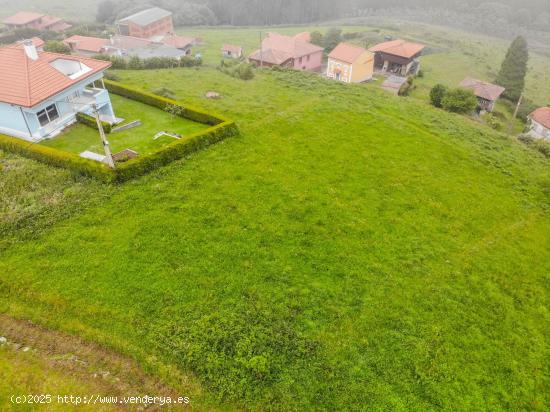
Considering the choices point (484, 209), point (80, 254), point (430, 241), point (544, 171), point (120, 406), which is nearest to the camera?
point (120, 406)

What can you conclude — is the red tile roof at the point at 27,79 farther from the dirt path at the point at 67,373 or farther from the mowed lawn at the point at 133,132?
the dirt path at the point at 67,373

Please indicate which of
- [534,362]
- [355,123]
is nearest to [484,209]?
[534,362]

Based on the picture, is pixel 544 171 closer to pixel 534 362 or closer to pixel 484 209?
pixel 484 209

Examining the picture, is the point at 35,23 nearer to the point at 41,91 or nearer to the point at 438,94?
the point at 41,91

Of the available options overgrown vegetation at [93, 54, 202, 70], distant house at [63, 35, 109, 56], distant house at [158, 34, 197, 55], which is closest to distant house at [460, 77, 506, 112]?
overgrown vegetation at [93, 54, 202, 70]

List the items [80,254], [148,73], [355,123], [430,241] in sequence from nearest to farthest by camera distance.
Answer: [80,254] → [430,241] → [355,123] → [148,73]

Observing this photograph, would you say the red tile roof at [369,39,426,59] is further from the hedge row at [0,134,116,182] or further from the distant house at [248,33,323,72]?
the hedge row at [0,134,116,182]

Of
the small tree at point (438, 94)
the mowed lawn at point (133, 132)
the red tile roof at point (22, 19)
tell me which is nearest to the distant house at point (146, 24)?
the red tile roof at point (22, 19)
